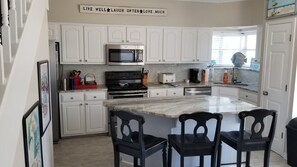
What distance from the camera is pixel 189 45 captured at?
5527 mm

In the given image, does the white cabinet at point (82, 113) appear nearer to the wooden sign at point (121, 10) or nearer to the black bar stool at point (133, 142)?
the wooden sign at point (121, 10)

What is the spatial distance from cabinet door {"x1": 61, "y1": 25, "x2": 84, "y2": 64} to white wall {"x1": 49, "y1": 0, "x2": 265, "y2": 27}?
0.27m

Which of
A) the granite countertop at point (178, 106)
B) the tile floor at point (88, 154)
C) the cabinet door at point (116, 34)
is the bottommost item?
the tile floor at point (88, 154)

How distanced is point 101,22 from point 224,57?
323cm

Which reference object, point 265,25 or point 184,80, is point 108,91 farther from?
point 265,25

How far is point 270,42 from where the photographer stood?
13.5 feet

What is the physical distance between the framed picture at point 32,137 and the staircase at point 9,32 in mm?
472

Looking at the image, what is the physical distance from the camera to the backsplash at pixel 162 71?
17.2 ft

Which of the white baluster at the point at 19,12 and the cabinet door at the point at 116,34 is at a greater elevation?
the cabinet door at the point at 116,34

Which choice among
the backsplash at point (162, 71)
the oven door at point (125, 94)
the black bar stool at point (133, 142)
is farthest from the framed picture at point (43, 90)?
the backsplash at point (162, 71)

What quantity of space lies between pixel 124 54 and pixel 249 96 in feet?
8.80

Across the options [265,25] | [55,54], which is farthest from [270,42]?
[55,54]

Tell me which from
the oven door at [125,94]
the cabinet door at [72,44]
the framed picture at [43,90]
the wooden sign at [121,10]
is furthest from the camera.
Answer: the wooden sign at [121,10]

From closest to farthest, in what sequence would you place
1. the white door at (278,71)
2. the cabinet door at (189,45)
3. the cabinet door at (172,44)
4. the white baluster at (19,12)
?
1. the white baluster at (19,12)
2. the white door at (278,71)
3. the cabinet door at (172,44)
4. the cabinet door at (189,45)
